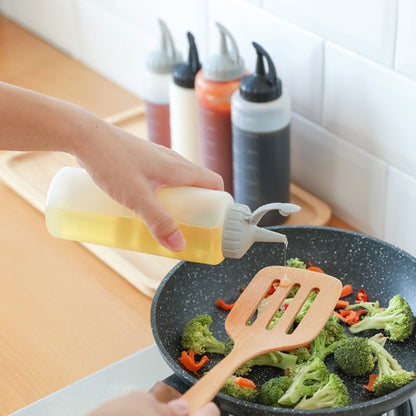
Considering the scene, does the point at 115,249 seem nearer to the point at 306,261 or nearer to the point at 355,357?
the point at 306,261

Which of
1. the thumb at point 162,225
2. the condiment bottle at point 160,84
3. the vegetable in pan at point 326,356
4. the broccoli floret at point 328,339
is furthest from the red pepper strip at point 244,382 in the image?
the condiment bottle at point 160,84

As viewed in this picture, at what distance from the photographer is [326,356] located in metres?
1.07

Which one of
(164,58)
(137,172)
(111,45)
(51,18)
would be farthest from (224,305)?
(51,18)

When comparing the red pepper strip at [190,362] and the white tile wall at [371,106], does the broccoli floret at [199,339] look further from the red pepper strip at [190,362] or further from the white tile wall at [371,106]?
the white tile wall at [371,106]

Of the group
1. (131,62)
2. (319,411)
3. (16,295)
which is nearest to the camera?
(319,411)

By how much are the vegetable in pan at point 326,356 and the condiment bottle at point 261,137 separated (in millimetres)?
237

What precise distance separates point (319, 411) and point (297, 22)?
70cm

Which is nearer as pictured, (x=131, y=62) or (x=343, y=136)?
(x=343, y=136)

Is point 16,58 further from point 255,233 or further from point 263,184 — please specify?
point 255,233

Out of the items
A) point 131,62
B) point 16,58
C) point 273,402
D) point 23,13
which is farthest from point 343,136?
point 23,13

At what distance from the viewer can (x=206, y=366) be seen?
1.06m

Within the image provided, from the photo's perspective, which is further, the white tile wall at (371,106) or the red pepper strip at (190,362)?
the white tile wall at (371,106)

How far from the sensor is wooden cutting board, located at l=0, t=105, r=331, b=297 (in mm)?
1307

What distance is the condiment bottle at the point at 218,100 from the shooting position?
133 cm
